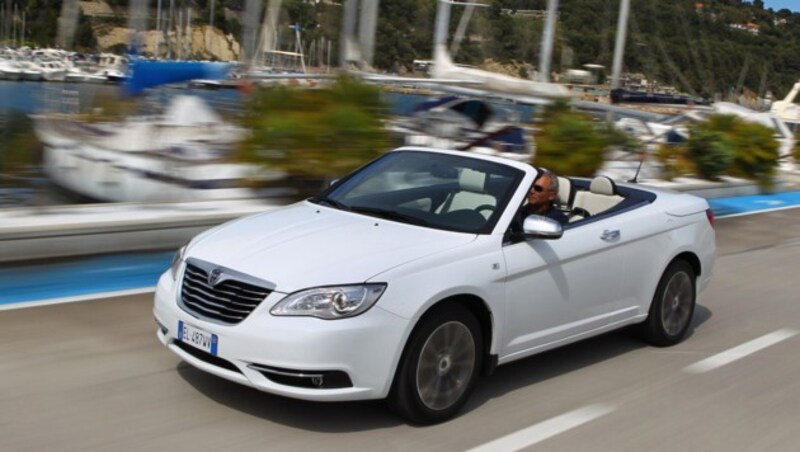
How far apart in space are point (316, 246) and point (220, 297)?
60 centimetres

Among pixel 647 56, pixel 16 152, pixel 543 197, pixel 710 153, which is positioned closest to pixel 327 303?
pixel 543 197

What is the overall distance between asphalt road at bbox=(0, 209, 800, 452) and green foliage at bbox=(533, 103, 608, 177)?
22.7 feet

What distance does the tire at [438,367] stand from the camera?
505 centimetres

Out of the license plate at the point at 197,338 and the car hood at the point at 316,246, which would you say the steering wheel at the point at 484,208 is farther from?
the license plate at the point at 197,338

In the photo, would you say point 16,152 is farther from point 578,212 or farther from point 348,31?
point 348,31

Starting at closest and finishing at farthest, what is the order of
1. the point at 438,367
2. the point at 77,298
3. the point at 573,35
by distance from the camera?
the point at 438,367 → the point at 77,298 → the point at 573,35

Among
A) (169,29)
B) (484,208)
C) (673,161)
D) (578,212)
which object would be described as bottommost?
(673,161)

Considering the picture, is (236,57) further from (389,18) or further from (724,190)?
(724,190)

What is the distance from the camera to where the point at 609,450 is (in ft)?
16.8

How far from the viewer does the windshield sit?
232 inches

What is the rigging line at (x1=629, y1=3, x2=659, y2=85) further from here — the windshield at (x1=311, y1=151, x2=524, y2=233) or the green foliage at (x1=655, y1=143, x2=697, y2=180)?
the windshield at (x1=311, y1=151, x2=524, y2=233)

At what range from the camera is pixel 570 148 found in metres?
14.6

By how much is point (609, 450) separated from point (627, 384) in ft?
4.22

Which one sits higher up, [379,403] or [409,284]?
[409,284]
